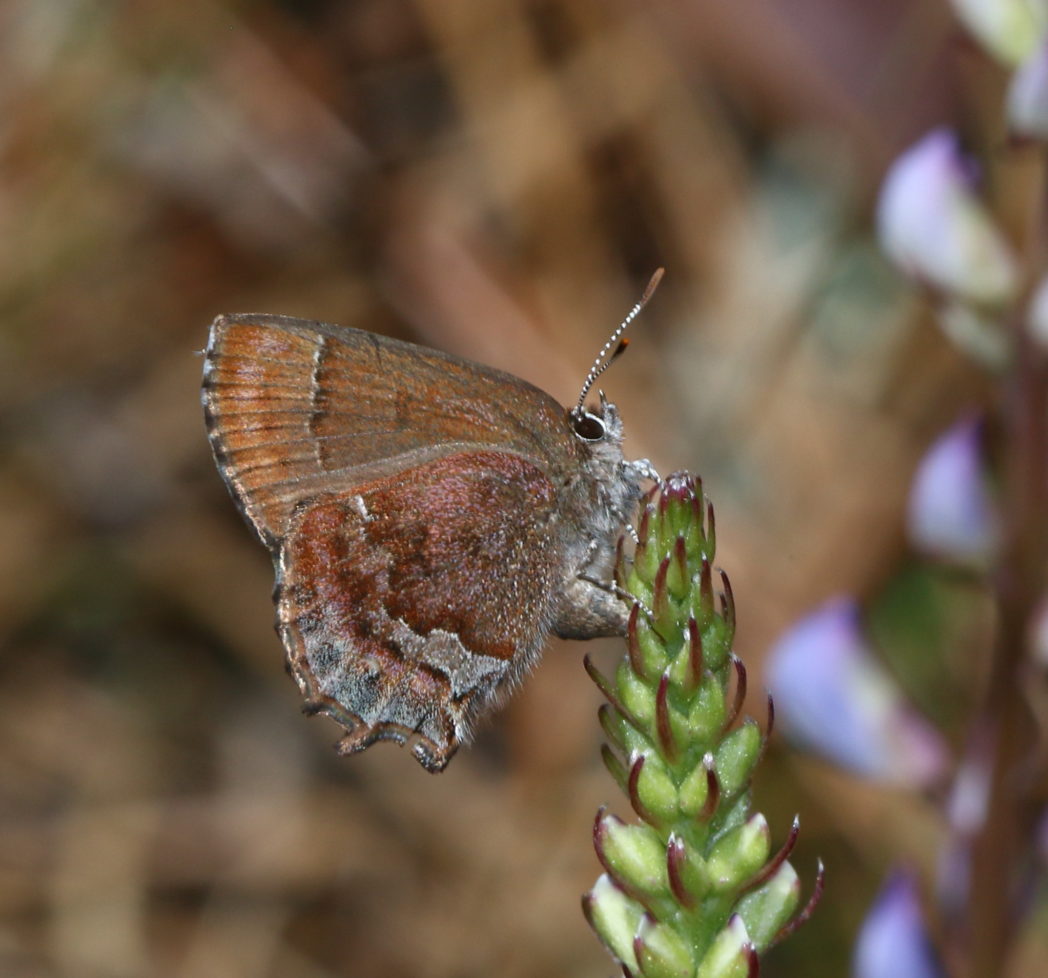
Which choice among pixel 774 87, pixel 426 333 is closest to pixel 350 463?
pixel 426 333

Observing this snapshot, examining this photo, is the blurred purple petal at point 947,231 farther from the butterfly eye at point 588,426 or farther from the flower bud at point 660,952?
the flower bud at point 660,952

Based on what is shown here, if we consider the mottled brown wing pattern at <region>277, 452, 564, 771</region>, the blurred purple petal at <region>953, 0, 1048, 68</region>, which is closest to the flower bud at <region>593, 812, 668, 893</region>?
the mottled brown wing pattern at <region>277, 452, 564, 771</region>

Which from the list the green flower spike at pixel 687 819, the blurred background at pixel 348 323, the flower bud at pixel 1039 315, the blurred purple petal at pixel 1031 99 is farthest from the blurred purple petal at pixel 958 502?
the blurred background at pixel 348 323

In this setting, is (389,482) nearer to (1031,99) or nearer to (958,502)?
(958,502)

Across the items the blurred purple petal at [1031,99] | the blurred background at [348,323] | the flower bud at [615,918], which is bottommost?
the blurred background at [348,323]

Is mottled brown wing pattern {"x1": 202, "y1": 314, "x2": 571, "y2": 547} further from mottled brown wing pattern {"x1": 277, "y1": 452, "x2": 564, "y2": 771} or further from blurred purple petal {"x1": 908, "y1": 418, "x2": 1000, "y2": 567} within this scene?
blurred purple petal {"x1": 908, "y1": 418, "x2": 1000, "y2": 567}
